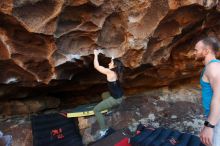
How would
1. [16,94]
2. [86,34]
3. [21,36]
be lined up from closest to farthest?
[21,36] → [86,34] → [16,94]

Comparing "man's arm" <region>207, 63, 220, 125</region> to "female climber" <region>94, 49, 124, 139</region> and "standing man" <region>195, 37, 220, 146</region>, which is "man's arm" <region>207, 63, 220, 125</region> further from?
"female climber" <region>94, 49, 124, 139</region>

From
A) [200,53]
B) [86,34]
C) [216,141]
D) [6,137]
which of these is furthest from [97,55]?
[216,141]

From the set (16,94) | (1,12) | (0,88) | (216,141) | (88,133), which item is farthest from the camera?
(16,94)

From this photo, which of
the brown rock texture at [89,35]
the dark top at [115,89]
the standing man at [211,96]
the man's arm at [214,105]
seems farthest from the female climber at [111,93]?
the man's arm at [214,105]

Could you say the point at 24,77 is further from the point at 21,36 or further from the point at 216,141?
the point at 216,141

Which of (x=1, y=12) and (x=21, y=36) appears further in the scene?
(x=21, y=36)

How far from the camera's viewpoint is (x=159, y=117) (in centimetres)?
489

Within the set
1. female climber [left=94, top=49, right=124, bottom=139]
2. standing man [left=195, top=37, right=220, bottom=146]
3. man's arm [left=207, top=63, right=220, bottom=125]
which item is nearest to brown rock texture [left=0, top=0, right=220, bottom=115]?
female climber [left=94, top=49, right=124, bottom=139]

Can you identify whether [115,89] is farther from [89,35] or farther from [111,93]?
[89,35]

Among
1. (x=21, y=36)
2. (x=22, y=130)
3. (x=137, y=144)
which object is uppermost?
(x=21, y=36)

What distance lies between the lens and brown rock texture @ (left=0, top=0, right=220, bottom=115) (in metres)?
3.60

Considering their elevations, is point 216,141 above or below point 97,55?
below

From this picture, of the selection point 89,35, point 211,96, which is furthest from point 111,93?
point 211,96

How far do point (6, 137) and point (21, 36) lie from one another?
1469 millimetres
